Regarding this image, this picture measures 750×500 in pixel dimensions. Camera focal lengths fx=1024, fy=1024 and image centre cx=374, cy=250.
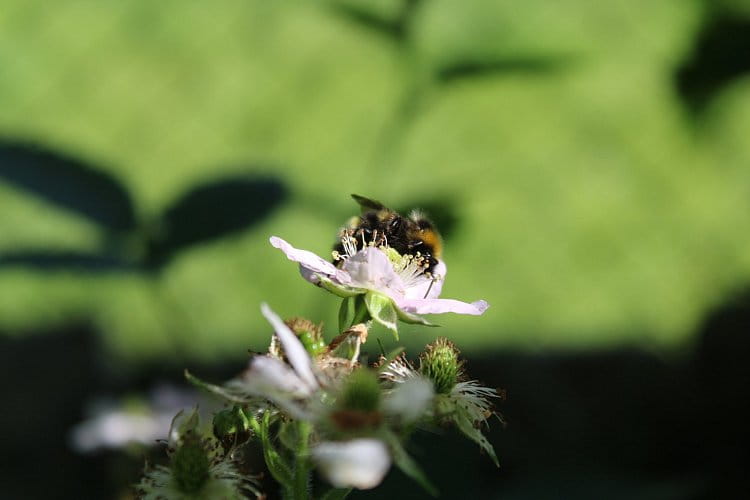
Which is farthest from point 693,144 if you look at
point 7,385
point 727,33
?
point 7,385

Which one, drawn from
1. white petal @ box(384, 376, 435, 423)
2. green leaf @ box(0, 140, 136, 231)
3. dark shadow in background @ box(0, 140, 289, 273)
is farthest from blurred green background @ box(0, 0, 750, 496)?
white petal @ box(384, 376, 435, 423)

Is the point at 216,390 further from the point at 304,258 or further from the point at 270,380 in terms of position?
the point at 304,258

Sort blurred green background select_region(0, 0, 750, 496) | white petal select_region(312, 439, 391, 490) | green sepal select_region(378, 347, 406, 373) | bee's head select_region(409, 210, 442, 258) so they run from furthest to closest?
1. blurred green background select_region(0, 0, 750, 496)
2. bee's head select_region(409, 210, 442, 258)
3. green sepal select_region(378, 347, 406, 373)
4. white petal select_region(312, 439, 391, 490)

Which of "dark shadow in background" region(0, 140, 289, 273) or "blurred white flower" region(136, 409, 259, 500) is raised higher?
"dark shadow in background" region(0, 140, 289, 273)

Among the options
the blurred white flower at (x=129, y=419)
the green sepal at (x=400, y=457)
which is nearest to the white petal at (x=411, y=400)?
the green sepal at (x=400, y=457)

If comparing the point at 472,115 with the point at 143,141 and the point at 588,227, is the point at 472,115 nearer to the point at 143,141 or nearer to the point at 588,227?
the point at 588,227

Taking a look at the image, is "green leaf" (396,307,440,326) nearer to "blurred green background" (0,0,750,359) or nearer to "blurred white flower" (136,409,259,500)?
"blurred white flower" (136,409,259,500)
